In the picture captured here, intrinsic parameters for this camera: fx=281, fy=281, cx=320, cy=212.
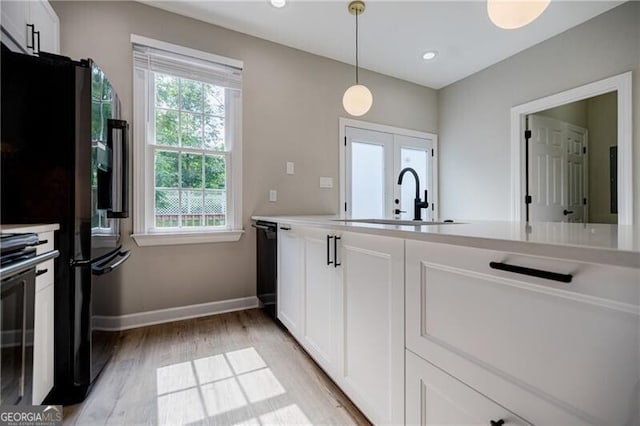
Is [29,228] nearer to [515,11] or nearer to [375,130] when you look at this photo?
[515,11]

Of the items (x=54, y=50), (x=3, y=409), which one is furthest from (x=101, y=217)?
(x=54, y=50)

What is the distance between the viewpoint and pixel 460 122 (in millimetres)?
3928

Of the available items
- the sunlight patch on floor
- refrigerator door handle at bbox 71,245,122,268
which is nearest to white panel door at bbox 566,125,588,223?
the sunlight patch on floor

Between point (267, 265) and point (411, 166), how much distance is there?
2514 millimetres

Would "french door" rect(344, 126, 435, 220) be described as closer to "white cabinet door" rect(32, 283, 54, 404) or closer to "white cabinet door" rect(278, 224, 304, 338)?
"white cabinet door" rect(278, 224, 304, 338)

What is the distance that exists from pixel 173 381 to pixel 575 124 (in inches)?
207

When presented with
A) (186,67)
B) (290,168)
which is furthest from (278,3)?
(290,168)

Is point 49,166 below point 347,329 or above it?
above

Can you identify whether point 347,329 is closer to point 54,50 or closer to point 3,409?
point 3,409

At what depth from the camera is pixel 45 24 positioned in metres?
1.97

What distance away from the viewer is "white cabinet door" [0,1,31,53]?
157cm

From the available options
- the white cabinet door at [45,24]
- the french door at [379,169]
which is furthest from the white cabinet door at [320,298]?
the white cabinet door at [45,24]

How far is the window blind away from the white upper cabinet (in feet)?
1.66

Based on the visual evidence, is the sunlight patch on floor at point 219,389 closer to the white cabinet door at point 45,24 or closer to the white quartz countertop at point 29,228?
the white quartz countertop at point 29,228
